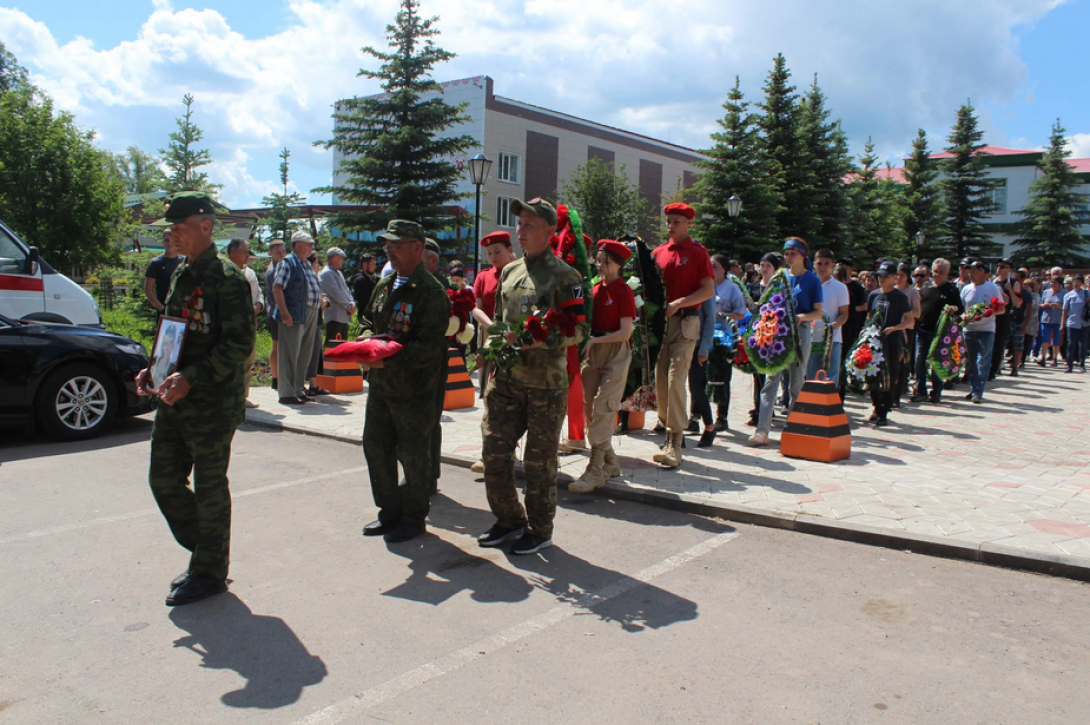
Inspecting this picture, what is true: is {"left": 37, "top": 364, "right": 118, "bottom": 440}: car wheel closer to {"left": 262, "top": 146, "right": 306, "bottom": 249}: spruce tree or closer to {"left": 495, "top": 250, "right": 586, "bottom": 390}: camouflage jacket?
{"left": 495, "top": 250, "right": 586, "bottom": 390}: camouflage jacket

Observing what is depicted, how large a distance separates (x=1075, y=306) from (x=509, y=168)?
33513 millimetres

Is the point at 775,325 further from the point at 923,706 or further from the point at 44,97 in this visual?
the point at 44,97

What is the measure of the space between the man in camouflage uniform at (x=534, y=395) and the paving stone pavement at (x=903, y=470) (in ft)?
5.33

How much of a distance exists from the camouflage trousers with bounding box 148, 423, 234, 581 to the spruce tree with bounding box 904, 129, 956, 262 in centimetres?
4922

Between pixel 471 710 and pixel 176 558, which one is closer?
pixel 471 710

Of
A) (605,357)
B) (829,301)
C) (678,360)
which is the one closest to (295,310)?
(605,357)

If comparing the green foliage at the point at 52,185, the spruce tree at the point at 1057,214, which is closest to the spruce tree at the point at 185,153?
the green foliage at the point at 52,185

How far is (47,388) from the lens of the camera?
7.88 metres

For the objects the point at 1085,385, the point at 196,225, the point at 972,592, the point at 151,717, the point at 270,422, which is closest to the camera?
the point at 151,717

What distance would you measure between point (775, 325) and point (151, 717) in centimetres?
663

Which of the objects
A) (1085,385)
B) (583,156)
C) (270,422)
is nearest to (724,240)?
(1085,385)

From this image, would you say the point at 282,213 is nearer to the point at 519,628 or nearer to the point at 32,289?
the point at 32,289

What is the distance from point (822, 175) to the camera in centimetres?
3484

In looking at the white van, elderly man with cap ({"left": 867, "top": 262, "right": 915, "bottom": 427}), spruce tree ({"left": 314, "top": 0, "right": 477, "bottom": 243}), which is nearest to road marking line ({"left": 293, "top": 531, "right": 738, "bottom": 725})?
elderly man with cap ({"left": 867, "top": 262, "right": 915, "bottom": 427})
